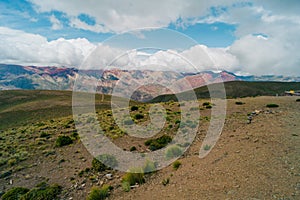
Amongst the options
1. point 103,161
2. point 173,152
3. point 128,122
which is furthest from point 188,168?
point 128,122

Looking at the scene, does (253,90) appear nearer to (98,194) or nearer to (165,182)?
(165,182)

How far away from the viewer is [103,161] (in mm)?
16672

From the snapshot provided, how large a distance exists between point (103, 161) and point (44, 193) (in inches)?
182

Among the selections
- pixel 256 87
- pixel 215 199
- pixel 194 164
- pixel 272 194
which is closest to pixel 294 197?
pixel 272 194

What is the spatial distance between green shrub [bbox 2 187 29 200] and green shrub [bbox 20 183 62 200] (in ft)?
1.98

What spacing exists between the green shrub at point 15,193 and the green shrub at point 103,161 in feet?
14.8

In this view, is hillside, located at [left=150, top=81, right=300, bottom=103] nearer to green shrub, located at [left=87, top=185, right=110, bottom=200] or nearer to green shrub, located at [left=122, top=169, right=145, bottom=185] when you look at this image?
green shrub, located at [left=122, top=169, right=145, bottom=185]

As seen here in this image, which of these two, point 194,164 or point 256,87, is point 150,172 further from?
point 256,87

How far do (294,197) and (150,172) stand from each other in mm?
8176

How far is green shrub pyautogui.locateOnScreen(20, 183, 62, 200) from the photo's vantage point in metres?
12.8

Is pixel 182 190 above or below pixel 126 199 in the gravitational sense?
above

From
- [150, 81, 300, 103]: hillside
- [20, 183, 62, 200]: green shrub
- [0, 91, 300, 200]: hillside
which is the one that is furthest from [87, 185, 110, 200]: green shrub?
[150, 81, 300, 103]: hillside

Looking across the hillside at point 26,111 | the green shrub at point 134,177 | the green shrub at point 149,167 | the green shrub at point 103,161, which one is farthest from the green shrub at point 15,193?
the hillside at point 26,111

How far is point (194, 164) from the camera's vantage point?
1361cm
